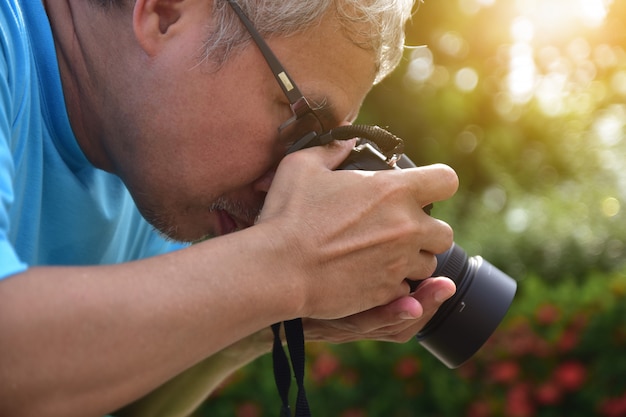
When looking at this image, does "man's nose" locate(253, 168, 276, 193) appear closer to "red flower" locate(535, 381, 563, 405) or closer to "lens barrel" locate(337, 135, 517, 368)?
"lens barrel" locate(337, 135, 517, 368)

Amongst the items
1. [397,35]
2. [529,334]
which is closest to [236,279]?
[397,35]

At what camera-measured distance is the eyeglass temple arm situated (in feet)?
5.50

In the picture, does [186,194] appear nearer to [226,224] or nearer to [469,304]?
[226,224]

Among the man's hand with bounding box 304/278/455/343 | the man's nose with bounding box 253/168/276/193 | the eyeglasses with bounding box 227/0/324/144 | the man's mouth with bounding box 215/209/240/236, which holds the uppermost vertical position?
the eyeglasses with bounding box 227/0/324/144

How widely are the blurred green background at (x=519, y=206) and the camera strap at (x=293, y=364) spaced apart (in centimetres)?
180

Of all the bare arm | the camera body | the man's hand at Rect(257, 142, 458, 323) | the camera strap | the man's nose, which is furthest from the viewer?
the camera body

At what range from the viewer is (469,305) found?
1.88m

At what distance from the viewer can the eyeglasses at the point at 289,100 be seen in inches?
66.1

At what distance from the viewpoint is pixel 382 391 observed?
3539mm

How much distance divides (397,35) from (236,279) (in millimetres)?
835

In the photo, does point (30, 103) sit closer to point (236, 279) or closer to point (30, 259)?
point (30, 259)

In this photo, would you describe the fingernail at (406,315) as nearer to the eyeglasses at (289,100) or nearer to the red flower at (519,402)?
the eyeglasses at (289,100)

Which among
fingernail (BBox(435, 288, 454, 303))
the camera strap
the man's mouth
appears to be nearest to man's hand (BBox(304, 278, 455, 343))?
fingernail (BBox(435, 288, 454, 303))

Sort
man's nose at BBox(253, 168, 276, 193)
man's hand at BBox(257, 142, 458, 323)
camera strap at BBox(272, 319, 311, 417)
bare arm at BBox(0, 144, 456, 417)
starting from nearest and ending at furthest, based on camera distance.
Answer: bare arm at BBox(0, 144, 456, 417) < man's hand at BBox(257, 142, 458, 323) < camera strap at BBox(272, 319, 311, 417) < man's nose at BBox(253, 168, 276, 193)
